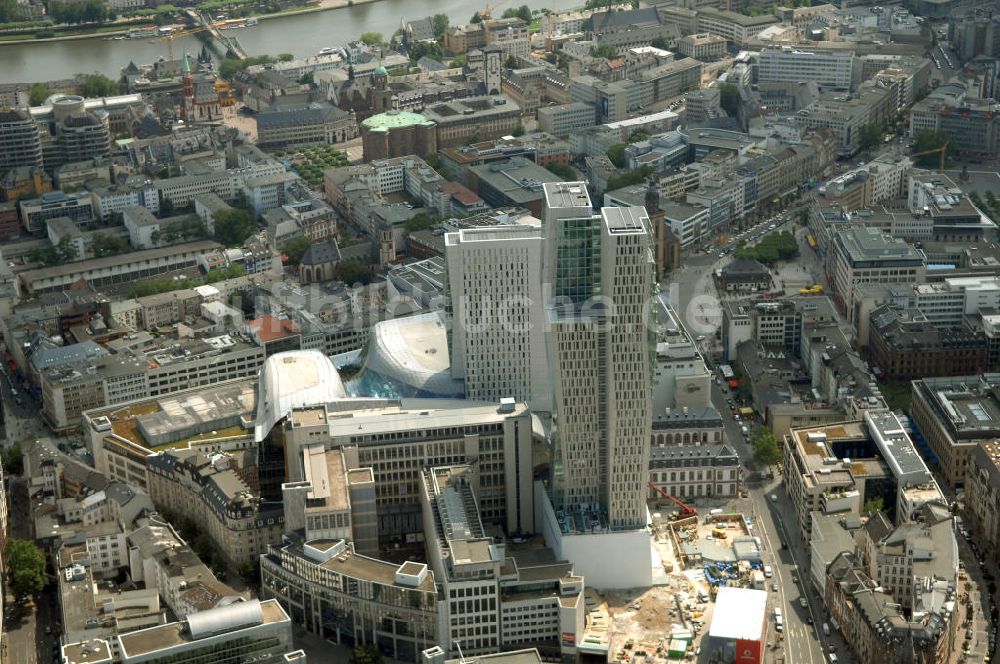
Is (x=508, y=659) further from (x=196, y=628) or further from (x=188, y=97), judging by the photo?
(x=188, y=97)

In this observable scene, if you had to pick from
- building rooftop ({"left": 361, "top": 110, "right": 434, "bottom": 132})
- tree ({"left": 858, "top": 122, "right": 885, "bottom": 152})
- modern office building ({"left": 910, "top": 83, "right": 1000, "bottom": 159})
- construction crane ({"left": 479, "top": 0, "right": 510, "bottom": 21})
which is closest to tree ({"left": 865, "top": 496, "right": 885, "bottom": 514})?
modern office building ({"left": 910, "top": 83, "right": 1000, "bottom": 159})

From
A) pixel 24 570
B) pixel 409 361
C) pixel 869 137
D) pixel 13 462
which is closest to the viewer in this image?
pixel 24 570

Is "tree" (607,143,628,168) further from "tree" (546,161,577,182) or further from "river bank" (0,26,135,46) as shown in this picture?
"river bank" (0,26,135,46)

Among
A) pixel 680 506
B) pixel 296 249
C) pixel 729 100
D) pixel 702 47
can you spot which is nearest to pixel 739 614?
pixel 680 506

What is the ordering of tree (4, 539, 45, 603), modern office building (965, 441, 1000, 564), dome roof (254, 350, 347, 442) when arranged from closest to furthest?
tree (4, 539, 45, 603), modern office building (965, 441, 1000, 564), dome roof (254, 350, 347, 442)

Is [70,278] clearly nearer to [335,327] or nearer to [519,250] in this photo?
[335,327]

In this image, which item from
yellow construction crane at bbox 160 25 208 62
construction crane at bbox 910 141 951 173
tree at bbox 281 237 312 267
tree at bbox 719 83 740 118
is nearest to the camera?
tree at bbox 281 237 312 267

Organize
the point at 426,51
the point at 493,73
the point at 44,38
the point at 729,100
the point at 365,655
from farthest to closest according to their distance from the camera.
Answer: the point at 44,38 < the point at 426,51 < the point at 493,73 < the point at 729,100 < the point at 365,655

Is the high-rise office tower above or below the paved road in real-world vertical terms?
above
